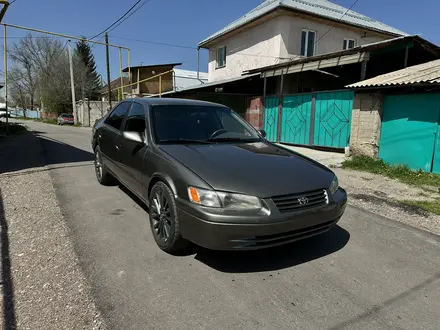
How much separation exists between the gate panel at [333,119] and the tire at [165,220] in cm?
854

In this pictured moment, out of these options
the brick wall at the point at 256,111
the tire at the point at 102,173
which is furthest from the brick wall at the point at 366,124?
the tire at the point at 102,173

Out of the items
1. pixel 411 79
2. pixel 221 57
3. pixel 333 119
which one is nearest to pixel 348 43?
pixel 221 57

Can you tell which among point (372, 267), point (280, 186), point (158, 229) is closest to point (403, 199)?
point (372, 267)

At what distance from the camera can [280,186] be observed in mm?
2840

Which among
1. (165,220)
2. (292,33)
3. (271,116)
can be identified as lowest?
(165,220)

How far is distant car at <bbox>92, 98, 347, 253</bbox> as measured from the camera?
269 centimetres

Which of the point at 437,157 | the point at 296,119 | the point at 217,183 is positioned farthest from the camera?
the point at 296,119

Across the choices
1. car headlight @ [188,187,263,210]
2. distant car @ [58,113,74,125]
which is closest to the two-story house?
car headlight @ [188,187,263,210]

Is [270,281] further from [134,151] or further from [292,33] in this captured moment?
[292,33]

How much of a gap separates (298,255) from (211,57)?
2169 centimetres

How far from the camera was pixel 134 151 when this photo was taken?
3971 mm

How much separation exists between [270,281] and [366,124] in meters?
7.49

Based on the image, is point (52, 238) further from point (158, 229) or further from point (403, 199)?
point (403, 199)

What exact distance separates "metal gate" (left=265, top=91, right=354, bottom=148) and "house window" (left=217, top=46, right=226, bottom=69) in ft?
28.9
